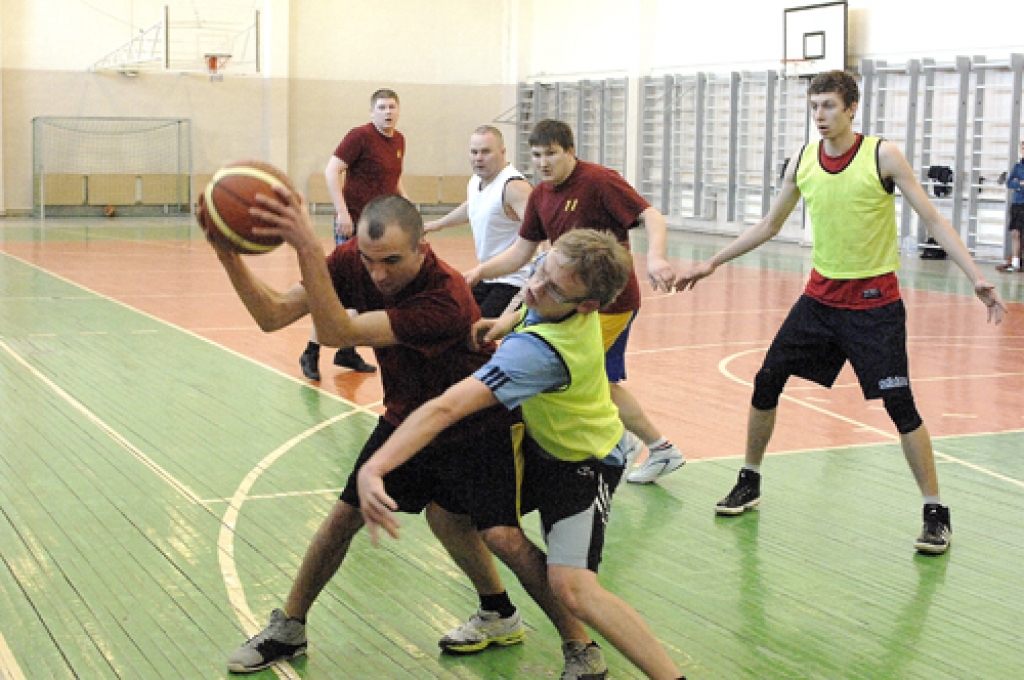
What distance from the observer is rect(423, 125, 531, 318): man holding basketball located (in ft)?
23.7

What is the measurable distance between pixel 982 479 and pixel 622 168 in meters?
21.7

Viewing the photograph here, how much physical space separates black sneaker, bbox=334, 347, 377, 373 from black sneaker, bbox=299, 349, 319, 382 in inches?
13.8

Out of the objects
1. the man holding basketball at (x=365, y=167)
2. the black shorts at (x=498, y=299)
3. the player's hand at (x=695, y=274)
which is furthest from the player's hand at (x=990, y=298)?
the man holding basketball at (x=365, y=167)

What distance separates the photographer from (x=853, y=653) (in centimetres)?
439

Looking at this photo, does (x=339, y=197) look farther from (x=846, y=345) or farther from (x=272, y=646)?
(x=272, y=646)

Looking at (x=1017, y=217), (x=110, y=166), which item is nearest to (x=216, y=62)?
(x=110, y=166)

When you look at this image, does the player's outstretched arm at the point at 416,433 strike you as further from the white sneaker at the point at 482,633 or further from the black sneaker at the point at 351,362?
the black sneaker at the point at 351,362

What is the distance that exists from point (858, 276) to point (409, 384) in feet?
8.24

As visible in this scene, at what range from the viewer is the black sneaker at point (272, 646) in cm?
408

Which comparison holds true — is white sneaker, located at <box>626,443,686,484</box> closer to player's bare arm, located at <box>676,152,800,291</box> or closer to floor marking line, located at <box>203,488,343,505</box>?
player's bare arm, located at <box>676,152,800,291</box>

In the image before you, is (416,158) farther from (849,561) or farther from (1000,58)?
(849,561)

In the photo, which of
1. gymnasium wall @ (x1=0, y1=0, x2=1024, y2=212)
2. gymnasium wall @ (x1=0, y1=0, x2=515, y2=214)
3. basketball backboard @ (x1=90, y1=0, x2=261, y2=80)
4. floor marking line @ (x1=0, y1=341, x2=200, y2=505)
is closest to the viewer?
floor marking line @ (x1=0, y1=341, x2=200, y2=505)

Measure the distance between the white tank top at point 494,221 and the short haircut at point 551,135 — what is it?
3.88ft

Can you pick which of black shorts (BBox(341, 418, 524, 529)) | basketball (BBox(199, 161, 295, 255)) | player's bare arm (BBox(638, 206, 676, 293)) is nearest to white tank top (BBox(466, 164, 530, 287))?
player's bare arm (BBox(638, 206, 676, 293))
